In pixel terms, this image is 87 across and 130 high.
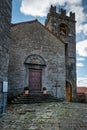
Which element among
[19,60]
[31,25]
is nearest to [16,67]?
[19,60]

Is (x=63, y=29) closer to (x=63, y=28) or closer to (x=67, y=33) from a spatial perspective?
(x=63, y=28)

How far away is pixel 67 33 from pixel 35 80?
693cm

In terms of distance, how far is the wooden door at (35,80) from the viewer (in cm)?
1188

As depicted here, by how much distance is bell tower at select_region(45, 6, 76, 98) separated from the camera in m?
15.3

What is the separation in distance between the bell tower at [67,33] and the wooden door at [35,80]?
3.90 m

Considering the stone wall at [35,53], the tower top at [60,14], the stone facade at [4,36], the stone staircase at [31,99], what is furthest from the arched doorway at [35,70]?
the tower top at [60,14]

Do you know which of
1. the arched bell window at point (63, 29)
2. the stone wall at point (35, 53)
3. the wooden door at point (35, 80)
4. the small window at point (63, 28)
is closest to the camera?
the stone wall at point (35, 53)

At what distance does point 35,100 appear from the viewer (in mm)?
10141

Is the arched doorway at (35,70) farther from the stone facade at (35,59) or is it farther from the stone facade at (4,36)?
the stone facade at (4,36)

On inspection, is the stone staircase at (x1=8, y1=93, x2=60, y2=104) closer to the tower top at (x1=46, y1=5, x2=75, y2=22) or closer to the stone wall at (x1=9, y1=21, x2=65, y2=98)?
the stone wall at (x1=9, y1=21, x2=65, y2=98)

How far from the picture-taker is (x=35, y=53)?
40.3 feet

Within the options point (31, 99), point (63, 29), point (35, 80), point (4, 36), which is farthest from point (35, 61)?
point (63, 29)

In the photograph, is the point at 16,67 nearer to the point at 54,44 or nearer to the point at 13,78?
the point at 13,78


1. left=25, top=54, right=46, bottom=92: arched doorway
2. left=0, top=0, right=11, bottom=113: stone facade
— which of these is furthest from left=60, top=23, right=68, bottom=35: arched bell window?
left=0, top=0, right=11, bottom=113: stone facade
